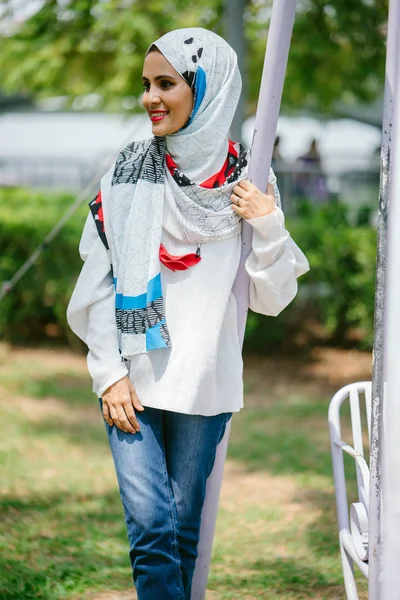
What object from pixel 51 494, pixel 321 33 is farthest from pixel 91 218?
pixel 321 33

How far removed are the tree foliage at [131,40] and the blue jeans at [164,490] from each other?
178 inches

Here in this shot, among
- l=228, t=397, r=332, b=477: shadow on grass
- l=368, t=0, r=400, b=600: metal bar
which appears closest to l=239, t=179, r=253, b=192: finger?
l=368, t=0, r=400, b=600: metal bar

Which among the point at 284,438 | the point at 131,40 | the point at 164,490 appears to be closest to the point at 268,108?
the point at 164,490

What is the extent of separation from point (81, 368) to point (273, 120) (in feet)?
17.1

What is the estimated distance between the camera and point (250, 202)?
248cm

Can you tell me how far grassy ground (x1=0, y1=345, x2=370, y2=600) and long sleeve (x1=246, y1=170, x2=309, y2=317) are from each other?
1.44 meters

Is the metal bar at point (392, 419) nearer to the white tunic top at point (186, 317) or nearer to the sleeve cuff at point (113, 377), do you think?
the white tunic top at point (186, 317)

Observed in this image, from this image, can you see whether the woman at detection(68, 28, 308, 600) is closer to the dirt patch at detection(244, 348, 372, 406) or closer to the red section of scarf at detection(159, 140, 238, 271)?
the red section of scarf at detection(159, 140, 238, 271)

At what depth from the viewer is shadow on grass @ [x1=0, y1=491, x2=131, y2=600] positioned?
3.49 meters

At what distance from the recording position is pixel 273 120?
255 cm

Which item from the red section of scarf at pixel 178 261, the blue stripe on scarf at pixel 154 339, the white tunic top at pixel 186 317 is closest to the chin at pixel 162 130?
the white tunic top at pixel 186 317

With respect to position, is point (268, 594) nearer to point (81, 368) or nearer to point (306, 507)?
point (306, 507)

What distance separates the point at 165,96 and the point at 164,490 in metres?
1.08

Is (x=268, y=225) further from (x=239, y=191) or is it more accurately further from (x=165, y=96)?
(x=165, y=96)
